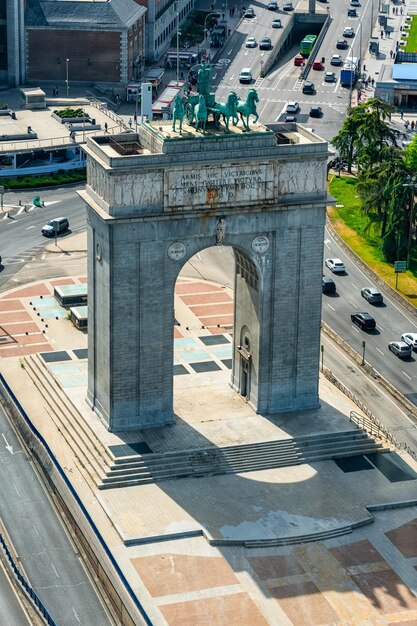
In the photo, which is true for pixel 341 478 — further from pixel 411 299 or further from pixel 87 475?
pixel 411 299

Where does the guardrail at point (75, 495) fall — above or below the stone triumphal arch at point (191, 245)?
below

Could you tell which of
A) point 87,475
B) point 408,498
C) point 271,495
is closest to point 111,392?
point 87,475

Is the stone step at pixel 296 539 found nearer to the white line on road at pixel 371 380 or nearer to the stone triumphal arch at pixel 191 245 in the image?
the stone triumphal arch at pixel 191 245

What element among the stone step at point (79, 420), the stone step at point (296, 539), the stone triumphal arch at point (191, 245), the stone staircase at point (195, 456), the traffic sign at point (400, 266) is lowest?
the stone step at point (296, 539)

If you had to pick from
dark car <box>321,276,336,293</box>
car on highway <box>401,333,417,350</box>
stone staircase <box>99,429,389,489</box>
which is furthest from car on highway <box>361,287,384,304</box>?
stone staircase <box>99,429,389,489</box>

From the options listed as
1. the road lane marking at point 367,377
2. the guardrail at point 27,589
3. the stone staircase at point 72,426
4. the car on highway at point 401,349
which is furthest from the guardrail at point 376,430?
the guardrail at point 27,589

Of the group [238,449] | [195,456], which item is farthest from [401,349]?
[195,456]

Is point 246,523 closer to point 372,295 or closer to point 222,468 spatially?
point 222,468

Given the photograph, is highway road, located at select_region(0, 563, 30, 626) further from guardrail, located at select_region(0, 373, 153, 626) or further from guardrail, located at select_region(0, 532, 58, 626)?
guardrail, located at select_region(0, 373, 153, 626)
